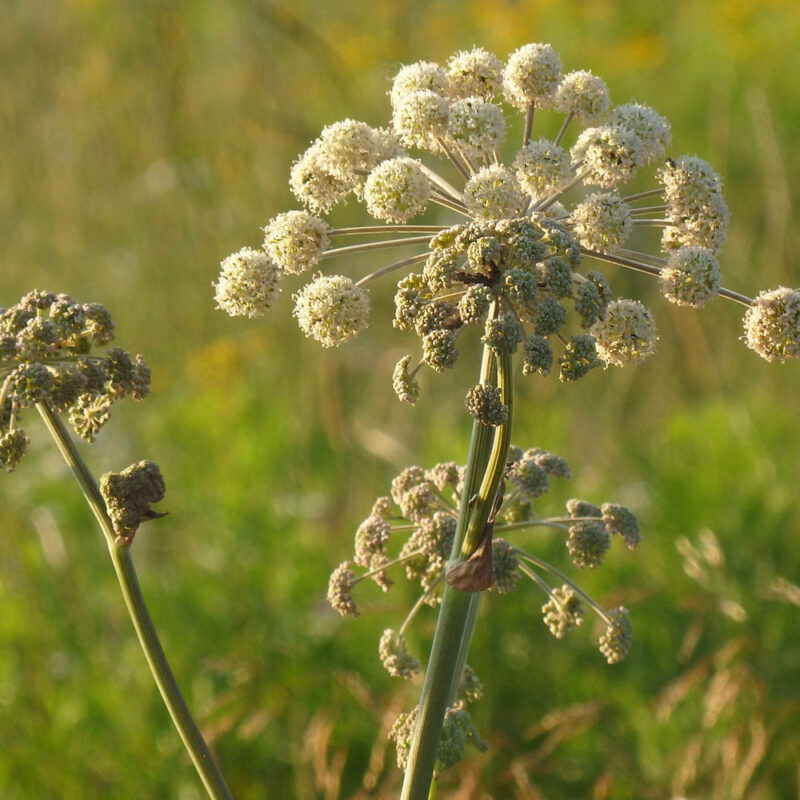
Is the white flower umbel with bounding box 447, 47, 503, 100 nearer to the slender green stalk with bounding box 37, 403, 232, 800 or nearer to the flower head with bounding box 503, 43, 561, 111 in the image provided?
the flower head with bounding box 503, 43, 561, 111

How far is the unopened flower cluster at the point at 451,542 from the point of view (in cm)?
201

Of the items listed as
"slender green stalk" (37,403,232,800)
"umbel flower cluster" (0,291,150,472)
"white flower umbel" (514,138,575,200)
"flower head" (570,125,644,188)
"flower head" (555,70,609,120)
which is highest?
"flower head" (555,70,609,120)

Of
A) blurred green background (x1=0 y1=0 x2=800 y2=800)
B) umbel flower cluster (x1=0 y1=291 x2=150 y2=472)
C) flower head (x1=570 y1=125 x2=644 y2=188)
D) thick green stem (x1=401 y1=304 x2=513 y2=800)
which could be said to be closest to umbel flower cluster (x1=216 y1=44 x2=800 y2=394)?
flower head (x1=570 y1=125 x2=644 y2=188)

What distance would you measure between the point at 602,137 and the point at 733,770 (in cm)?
322

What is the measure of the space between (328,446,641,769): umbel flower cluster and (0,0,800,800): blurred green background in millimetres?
1371

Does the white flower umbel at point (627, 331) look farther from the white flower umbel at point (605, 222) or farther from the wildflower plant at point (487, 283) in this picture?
the white flower umbel at point (605, 222)

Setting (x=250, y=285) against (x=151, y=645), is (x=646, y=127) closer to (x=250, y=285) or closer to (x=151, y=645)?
(x=250, y=285)

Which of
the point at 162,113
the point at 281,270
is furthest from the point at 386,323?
the point at 281,270

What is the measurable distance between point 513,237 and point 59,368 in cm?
88

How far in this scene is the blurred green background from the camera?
4.77 meters

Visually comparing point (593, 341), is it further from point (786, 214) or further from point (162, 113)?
point (162, 113)

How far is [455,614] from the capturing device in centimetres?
182

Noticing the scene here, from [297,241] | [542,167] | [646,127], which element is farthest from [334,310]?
[646,127]

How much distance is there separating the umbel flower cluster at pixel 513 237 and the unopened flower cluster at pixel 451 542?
0.33m
